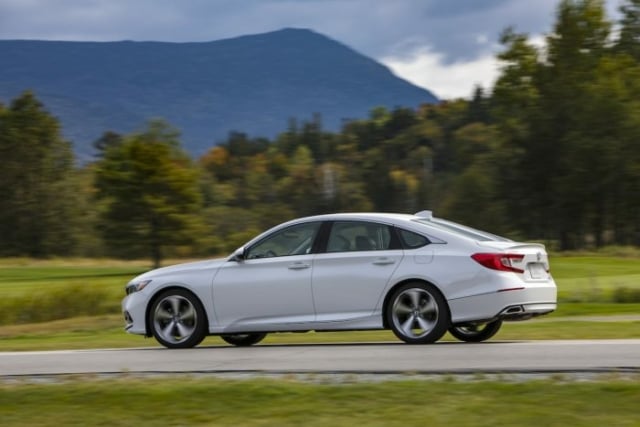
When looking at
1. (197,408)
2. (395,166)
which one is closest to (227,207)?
(395,166)

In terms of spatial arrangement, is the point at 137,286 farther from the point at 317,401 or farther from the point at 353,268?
the point at 317,401

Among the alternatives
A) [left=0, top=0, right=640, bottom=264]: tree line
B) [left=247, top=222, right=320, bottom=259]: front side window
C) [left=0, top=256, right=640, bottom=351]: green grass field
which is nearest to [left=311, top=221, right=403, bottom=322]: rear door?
[left=247, top=222, right=320, bottom=259]: front side window

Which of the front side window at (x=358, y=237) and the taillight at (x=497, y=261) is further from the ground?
the front side window at (x=358, y=237)

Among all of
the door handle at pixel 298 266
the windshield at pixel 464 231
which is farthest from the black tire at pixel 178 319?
the windshield at pixel 464 231

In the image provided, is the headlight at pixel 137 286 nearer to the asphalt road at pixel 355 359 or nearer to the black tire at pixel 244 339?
the asphalt road at pixel 355 359

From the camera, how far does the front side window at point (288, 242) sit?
45.8 feet

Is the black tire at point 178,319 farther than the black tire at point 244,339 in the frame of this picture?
No

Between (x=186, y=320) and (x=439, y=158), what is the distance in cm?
15229

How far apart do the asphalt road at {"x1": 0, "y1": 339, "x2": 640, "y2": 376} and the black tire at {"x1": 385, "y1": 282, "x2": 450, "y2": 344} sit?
161 mm

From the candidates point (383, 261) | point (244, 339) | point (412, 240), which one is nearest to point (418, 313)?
point (383, 261)

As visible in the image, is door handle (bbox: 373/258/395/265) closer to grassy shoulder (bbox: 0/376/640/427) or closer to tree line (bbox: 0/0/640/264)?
grassy shoulder (bbox: 0/376/640/427)

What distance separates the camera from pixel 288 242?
14.1m

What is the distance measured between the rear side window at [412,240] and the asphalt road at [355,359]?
3.57 ft

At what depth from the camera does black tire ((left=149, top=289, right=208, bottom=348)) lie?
14.2 metres
